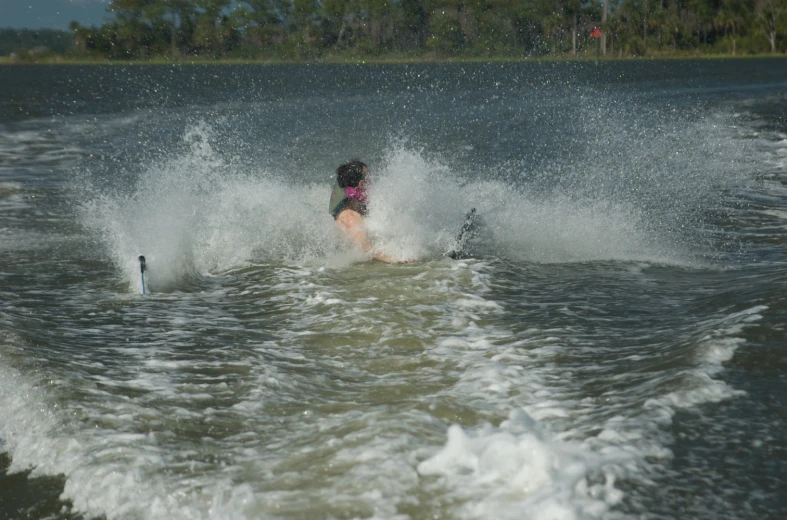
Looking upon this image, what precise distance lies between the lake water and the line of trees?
9377 centimetres

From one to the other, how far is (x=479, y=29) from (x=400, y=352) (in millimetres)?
110446

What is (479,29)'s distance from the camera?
111375 millimetres

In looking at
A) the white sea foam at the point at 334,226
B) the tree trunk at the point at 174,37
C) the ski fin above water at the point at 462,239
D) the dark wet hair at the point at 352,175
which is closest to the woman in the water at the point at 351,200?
the dark wet hair at the point at 352,175

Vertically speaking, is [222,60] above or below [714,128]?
above

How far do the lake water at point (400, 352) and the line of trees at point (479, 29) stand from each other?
93772mm

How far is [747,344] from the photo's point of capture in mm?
5473

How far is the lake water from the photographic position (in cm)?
386

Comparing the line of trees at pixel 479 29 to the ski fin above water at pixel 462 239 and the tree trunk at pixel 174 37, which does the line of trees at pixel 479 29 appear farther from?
the ski fin above water at pixel 462 239

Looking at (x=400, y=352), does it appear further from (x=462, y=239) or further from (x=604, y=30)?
(x=604, y=30)

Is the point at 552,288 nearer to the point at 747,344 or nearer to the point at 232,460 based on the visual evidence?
the point at 747,344

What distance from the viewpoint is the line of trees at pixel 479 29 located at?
4190 inches

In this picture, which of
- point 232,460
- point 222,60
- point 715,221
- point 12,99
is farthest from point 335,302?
point 222,60

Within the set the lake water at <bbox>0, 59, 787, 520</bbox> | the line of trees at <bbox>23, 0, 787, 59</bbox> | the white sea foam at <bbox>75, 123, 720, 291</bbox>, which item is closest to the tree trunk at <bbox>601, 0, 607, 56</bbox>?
the line of trees at <bbox>23, 0, 787, 59</bbox>

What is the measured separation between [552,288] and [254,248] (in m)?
3.64
